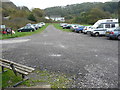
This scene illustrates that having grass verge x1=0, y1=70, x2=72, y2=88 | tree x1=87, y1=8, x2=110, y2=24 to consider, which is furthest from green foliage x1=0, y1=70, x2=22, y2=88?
tree x1=87, y1=8, x2=110, y2=24

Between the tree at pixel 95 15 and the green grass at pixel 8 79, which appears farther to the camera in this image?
the tree at pixel 95 15

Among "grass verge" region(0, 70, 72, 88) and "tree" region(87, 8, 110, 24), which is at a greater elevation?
"tree" region(87, 8, 110, 24)

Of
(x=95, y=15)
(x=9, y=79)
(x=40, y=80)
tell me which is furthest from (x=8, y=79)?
(x=95, y=15)

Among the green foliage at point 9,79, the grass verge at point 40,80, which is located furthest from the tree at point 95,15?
the green foliage at point 9,79

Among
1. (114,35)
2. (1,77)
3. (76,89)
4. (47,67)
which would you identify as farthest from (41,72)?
(114,35)

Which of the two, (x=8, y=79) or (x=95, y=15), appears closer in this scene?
(x=8, y=79)

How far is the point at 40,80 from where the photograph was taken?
159 inches

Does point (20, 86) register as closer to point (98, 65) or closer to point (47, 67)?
point (47, 67)

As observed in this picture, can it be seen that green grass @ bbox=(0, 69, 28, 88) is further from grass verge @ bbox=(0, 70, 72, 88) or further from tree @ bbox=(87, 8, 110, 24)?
tree @ bbox=(87, 8, 110, 24)

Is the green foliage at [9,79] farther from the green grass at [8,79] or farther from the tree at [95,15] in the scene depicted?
the tree at [95,15]

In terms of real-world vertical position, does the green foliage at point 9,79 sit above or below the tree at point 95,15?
below

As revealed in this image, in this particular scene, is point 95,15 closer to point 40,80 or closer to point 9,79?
point 40,80

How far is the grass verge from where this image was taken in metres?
3.73

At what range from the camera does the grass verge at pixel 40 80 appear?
3732 millimetres
